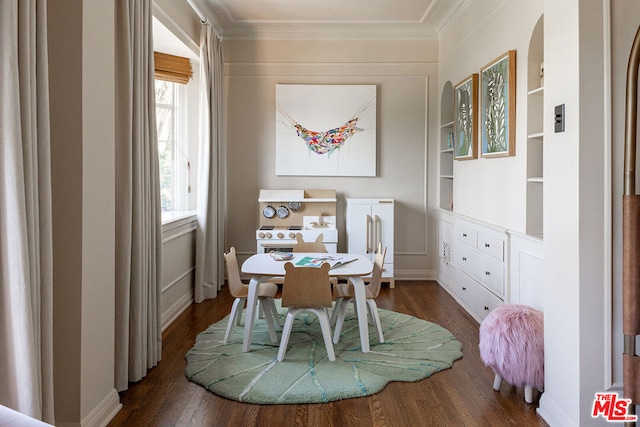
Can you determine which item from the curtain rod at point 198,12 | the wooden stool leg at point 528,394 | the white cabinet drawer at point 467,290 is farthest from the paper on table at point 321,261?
the curtain rod at point 198,12

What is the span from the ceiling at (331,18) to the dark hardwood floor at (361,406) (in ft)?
11.0

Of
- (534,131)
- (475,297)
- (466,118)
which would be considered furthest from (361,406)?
(466,118)

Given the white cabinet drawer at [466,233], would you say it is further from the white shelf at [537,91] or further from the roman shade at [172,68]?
the roman shade at [172,68]

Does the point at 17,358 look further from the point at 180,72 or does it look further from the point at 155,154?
the point at 180,72

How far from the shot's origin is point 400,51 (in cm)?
561

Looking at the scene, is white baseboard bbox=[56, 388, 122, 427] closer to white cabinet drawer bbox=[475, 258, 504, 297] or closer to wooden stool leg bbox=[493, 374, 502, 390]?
wooden stool leg bbox=[493, 374, 502, 390]

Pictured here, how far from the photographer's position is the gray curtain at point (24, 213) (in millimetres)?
1607

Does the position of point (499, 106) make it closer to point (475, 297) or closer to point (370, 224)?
point (475, 297)

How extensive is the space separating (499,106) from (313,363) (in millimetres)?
2394

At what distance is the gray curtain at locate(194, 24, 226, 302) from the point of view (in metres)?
4.68

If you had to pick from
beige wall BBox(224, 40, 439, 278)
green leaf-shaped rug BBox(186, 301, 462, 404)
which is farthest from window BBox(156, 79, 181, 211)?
green leaf-shaped rug BBox(186, 301, 462, 404)

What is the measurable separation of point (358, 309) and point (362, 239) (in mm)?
2169

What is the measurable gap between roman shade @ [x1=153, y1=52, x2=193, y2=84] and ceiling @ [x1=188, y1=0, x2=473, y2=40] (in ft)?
1.80

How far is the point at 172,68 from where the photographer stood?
4.66m
